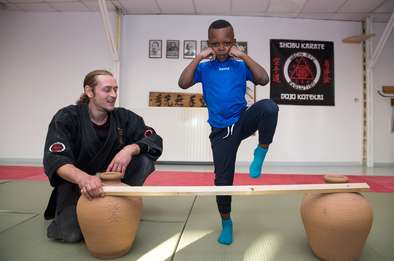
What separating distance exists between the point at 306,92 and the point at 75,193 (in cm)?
516

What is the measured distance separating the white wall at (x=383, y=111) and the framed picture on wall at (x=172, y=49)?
167 inches

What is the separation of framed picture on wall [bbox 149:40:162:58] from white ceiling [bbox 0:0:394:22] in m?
0.60

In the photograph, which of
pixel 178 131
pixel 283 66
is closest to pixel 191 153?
pixel 178 131

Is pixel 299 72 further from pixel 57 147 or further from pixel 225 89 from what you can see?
pixel 57 147

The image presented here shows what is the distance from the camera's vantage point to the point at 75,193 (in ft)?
6.22

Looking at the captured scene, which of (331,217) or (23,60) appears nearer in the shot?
(331,217)

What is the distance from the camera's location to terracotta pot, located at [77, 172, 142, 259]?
4.64 ft

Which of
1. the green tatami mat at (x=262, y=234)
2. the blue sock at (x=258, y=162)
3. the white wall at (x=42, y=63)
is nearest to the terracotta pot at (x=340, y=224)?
the green tatami mat at (x=262, y=234)

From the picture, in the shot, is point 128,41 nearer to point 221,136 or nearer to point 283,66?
point 283,66

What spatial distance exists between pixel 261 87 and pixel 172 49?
204 centimetres

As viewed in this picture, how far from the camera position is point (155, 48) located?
5848 mm

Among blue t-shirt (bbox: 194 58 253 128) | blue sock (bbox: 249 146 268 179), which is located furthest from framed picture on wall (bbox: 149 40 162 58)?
blue sock (bbox: 249 146 268 179)

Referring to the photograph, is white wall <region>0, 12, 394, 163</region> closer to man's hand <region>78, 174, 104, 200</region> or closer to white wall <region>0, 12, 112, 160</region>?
white wall <region>0, 12, 112, 160</region>

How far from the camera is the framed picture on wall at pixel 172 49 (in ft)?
19.1
